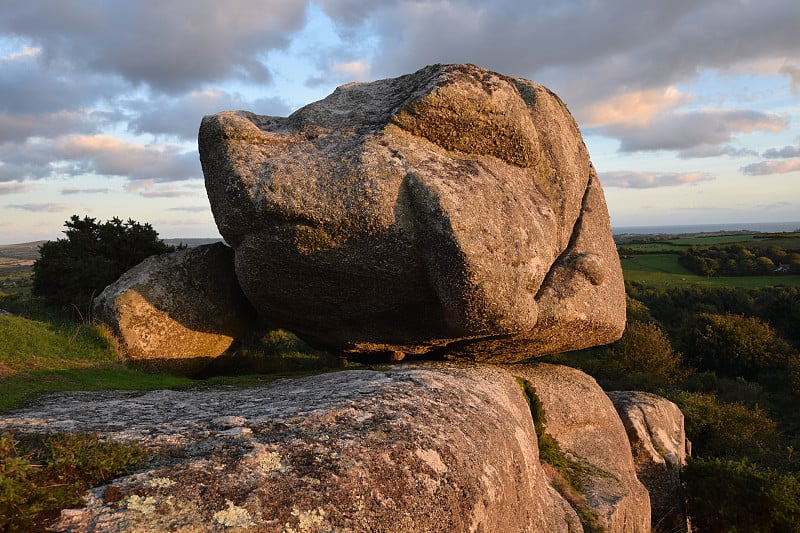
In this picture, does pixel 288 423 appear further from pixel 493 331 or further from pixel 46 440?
pixel 493 331

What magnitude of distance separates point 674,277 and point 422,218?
6637 centimetres

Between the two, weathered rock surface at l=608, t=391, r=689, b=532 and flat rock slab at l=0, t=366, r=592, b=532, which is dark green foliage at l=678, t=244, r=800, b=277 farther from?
flat rock slab at l=0, t=366, r=592, b=532

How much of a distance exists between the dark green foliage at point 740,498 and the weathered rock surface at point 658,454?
430mm

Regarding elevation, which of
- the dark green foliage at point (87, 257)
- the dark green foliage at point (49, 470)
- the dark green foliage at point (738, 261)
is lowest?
the dark green foliage at point (738, 261)

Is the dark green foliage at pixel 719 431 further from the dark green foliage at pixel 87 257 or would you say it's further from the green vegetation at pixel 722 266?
the green vegetation at pixel 722 266

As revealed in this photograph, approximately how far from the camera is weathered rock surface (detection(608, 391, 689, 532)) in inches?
534

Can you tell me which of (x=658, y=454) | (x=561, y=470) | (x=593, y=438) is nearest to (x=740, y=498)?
(x=658, y=454)

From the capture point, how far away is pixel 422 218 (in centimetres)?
1002

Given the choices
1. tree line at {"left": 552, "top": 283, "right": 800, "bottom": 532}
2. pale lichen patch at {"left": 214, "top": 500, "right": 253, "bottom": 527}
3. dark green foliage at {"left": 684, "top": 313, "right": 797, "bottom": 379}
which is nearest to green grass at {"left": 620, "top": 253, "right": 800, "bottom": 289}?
tree line at {"left": 552, "top": 283, "right": 800, "bottom": 532}

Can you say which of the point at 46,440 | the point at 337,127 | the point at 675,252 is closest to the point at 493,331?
the point at 337,127

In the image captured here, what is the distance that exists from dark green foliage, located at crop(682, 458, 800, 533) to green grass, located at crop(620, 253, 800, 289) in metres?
47.7

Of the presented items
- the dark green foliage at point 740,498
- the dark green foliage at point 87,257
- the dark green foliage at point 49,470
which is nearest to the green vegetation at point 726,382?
the dark green foliage at point 740,498

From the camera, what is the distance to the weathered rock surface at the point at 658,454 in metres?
13.6

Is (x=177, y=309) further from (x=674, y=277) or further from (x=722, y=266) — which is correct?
(x=722, y=266)
